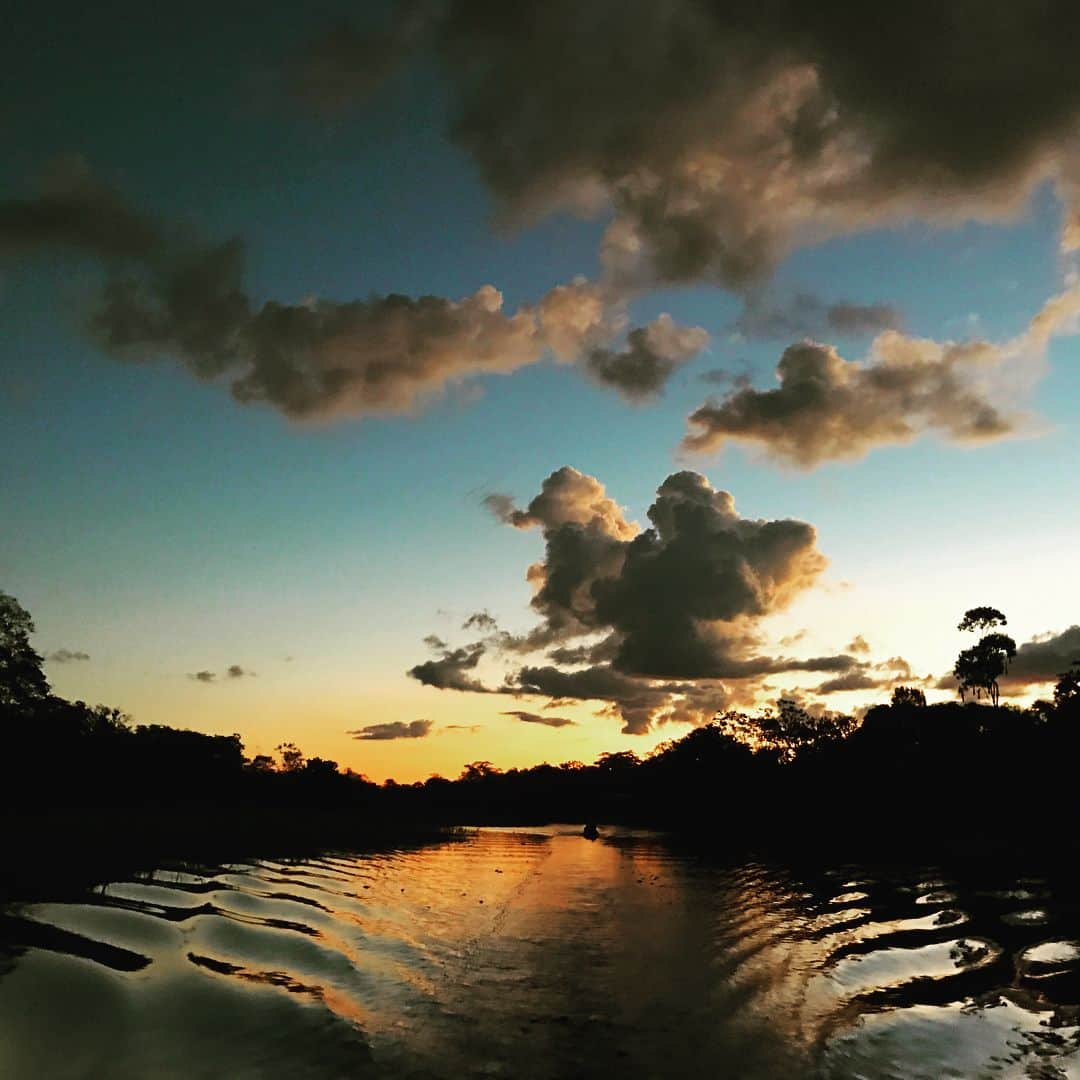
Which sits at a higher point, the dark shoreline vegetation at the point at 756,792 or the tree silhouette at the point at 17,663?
the tree silhouette at the point at 17,663

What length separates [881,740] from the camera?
10975cm

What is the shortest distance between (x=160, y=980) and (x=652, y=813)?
603 ft

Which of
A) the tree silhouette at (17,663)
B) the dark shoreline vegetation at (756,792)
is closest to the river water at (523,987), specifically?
the dark shoreline vegetation at (756,792)

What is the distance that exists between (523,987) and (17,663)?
8923 centimetres

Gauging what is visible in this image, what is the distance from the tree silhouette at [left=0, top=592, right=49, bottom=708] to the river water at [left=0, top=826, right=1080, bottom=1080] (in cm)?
6951

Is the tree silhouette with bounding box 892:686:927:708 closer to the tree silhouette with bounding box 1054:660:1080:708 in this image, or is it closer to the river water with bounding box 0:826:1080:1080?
the tree silhouette with bounding box 1054:660:1080:708

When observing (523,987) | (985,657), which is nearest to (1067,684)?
(985,657)

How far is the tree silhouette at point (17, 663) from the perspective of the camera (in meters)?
83.8

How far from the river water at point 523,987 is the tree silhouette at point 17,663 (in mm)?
69512

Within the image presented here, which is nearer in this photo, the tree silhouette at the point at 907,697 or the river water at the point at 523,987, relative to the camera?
the river water at the point at 523,987

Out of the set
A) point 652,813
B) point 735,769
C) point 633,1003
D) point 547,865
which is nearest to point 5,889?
point 633,1003

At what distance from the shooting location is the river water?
11.2m

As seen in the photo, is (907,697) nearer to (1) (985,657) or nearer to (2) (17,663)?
(1) (985,657)

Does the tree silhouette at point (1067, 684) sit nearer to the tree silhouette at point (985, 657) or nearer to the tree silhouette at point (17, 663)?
the tree silhouette at point (985, 657)
